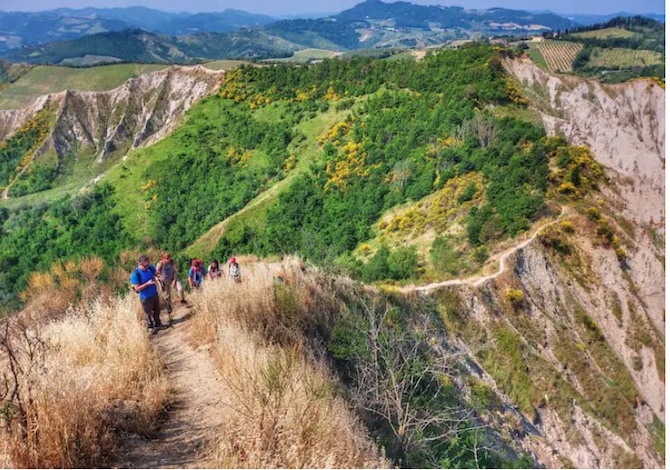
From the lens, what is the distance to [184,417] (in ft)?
15.3

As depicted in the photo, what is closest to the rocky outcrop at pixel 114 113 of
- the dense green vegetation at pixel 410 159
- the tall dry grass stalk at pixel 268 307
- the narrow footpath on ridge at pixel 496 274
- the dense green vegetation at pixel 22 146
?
the dense green vegetation at pixel 22 146

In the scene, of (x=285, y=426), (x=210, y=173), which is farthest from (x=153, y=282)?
(x=210, y=173)

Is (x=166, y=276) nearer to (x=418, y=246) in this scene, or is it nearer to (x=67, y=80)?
(x=418, y=246)

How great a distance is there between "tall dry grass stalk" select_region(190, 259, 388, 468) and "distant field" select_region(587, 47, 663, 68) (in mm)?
87906

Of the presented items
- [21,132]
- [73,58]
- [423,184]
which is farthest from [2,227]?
[73,58]

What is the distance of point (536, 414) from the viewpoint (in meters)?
16.1

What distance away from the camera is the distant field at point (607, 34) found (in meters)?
95.3

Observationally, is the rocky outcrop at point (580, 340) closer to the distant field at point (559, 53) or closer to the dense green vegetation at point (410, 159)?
the dense green vegetation at point (410, 159)

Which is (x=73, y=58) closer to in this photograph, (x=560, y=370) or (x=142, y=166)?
(x=142, y=166)

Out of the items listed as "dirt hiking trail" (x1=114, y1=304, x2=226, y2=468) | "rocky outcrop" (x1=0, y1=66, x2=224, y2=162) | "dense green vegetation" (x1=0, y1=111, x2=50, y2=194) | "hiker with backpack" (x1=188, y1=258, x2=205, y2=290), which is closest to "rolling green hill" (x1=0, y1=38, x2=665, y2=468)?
"dirt hiking trail" (x1=114, y1=304, x2=226, y2=468)

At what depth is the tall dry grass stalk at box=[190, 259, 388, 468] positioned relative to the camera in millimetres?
3748

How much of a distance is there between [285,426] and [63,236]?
4839 centimetres

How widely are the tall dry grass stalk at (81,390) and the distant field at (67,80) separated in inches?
4251

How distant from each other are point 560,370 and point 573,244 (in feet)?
21.2
